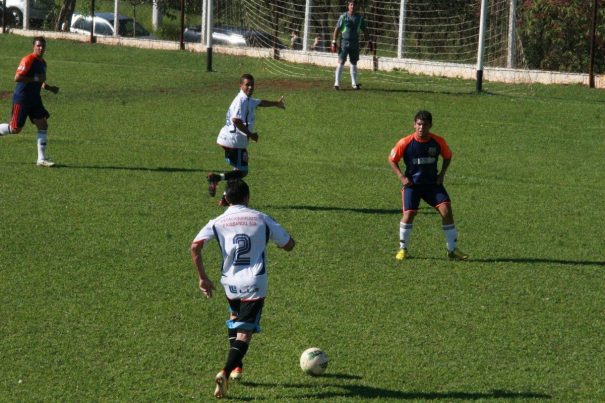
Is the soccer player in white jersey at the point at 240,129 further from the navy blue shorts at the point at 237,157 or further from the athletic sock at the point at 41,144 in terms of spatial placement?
the athletic sock at the point at 41,144

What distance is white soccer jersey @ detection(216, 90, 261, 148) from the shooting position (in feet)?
53.3


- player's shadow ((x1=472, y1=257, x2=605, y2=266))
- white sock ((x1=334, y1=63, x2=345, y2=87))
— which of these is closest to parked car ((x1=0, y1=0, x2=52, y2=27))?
white sock ((x1=334, y1=63, x2=345, y2=87))

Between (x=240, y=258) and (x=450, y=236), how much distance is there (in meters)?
5.30

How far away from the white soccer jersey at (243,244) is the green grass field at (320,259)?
0.94 m

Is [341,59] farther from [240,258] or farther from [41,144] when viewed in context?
[240,258]

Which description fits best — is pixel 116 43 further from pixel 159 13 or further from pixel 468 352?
pixel 468 352

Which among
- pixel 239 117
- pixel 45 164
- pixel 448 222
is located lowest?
pixel 45 164

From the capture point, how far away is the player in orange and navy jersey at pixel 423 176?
45.0 feet

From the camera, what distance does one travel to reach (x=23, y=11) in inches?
1658

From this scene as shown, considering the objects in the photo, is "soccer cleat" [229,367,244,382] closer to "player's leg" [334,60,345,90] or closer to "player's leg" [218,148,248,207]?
"player's leg" [218,148,248,207]

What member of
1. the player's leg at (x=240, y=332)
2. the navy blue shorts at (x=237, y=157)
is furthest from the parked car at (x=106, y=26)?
the player's leg at (x=240, y=332)

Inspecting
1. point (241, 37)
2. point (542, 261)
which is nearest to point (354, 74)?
point (241, 37)

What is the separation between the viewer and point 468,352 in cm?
1038

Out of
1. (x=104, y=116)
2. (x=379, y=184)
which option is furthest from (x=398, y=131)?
(x=104, y=116)
